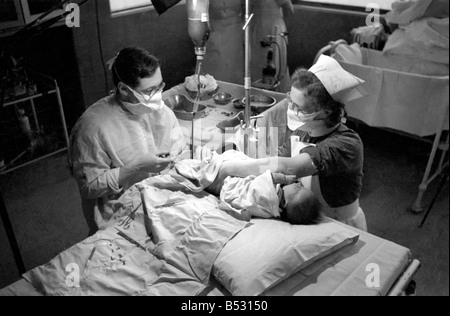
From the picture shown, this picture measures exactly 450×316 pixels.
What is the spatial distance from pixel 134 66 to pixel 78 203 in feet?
5.20

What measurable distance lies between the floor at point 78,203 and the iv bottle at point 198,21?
1.16 metres

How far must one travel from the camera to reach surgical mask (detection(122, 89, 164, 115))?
1.63 m

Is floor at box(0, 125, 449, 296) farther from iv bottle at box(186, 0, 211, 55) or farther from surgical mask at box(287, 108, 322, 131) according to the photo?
iv bottle at box(186, 0, 211, 55)

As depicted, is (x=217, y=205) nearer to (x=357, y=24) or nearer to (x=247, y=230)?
(x=247, y=230)

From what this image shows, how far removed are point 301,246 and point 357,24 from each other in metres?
1.44

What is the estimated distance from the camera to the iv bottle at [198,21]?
5.84 ft

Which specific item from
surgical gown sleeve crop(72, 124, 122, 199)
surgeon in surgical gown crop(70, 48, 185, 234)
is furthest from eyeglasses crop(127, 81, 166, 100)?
surgical gown sleeve crop(72, 124, 122, 199)

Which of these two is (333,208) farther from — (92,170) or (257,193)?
(92,170)

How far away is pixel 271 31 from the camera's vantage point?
2744mm

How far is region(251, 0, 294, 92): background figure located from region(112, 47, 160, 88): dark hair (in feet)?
4.22

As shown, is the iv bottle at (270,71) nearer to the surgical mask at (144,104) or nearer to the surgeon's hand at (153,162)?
the surgical mask at (144,104)

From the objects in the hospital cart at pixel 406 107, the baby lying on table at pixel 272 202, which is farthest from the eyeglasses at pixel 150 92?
the hospital cart at pixel 406 107
